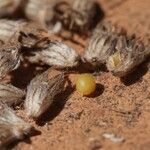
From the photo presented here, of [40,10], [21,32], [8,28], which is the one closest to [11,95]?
[21,32]

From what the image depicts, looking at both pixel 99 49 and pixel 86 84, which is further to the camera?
pixel 99 49

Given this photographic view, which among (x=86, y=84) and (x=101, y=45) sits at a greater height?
(x=101, y=45)

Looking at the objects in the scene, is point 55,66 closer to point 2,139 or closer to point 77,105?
point 77,105

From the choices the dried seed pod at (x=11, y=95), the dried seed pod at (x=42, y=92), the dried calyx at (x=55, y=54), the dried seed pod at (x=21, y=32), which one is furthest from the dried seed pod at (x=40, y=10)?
the dried seed pod at (x=11, y=95)

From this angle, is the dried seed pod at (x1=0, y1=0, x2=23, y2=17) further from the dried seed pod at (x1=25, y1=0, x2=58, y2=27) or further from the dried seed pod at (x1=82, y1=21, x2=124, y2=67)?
the dried seed pod at (x1=82, y1=21, x2=124, y2=67)

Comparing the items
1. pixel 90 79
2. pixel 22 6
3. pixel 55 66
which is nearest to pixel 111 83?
pixel 90 79

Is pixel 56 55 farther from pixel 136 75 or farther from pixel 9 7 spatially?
pixel 9 7

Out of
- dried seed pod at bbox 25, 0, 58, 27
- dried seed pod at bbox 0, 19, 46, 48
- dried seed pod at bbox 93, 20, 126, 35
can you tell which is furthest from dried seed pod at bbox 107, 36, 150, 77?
dried seed pod at bbox 25, 0, 58, 27
